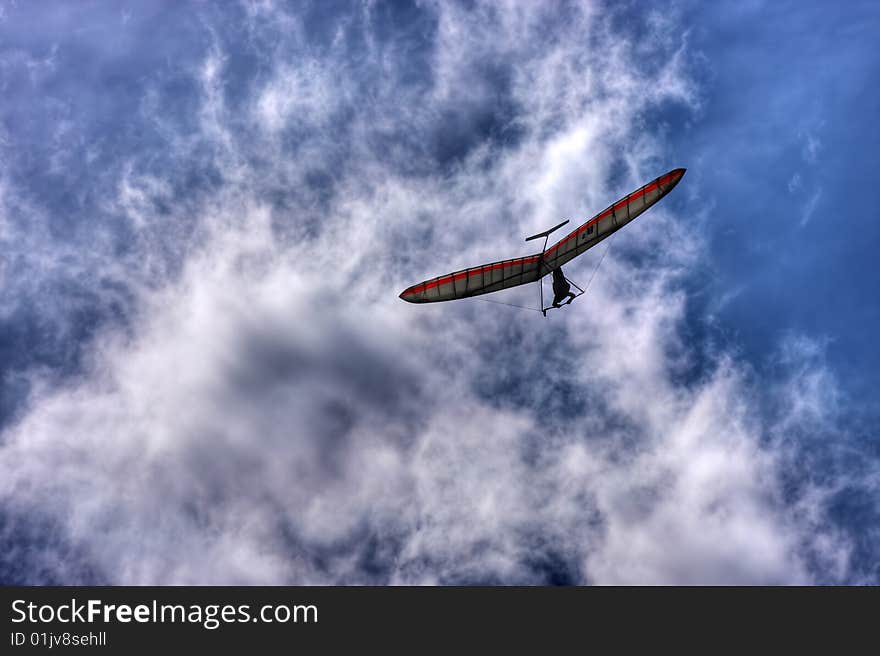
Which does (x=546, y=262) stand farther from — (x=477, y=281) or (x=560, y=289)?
(x=477, y=281)

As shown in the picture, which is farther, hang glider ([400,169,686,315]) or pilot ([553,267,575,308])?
pilot ([553,267,575,308])

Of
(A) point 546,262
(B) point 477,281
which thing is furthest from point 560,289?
(B) point 477,281

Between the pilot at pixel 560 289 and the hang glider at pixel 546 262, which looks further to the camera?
the pilot at pixel 560 289

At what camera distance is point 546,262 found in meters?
60.8

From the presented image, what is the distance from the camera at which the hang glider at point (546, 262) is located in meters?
55.7

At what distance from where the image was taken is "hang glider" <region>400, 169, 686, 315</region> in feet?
183

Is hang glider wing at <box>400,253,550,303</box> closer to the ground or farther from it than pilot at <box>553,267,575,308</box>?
farther from it
